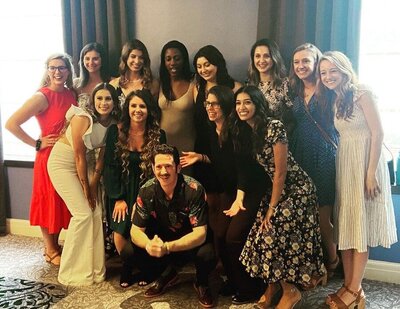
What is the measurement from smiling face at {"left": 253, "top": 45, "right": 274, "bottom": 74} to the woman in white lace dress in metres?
0.33

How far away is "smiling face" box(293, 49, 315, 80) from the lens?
2.43 metres

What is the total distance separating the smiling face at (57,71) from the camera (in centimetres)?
288

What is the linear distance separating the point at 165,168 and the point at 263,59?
84 cm

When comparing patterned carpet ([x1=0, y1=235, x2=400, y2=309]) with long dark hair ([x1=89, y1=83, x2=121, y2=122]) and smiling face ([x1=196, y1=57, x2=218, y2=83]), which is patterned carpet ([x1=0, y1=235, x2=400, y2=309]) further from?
smiling face ([x1=196, y1=57, x2=218, y2=83])

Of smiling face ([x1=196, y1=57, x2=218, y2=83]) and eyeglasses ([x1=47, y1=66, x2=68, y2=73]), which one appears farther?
eyeglasses ([x1=47, y1=66, x2=68, y2=73])

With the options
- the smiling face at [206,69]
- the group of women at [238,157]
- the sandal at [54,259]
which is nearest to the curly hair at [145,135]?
the group of women at [238,157]

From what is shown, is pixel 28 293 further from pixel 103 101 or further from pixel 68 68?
pixel 68 68

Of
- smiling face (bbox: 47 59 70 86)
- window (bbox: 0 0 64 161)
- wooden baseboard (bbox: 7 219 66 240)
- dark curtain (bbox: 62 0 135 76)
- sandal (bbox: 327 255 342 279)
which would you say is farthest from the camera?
wooden baseboard (bbox: 7 219 66 240)

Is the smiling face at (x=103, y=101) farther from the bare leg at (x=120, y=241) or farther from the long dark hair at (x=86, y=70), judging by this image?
the bare leg at (x=120, y=241)

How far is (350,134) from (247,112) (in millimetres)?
536

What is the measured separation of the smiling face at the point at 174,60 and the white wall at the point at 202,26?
0.23 m

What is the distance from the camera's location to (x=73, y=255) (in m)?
2.75

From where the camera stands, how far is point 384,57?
284 cm

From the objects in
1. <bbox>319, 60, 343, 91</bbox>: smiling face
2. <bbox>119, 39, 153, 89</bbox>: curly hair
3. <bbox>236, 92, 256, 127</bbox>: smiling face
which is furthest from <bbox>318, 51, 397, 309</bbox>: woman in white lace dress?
<bbox>119, 39, 153, 89</bbox>: curly hair
